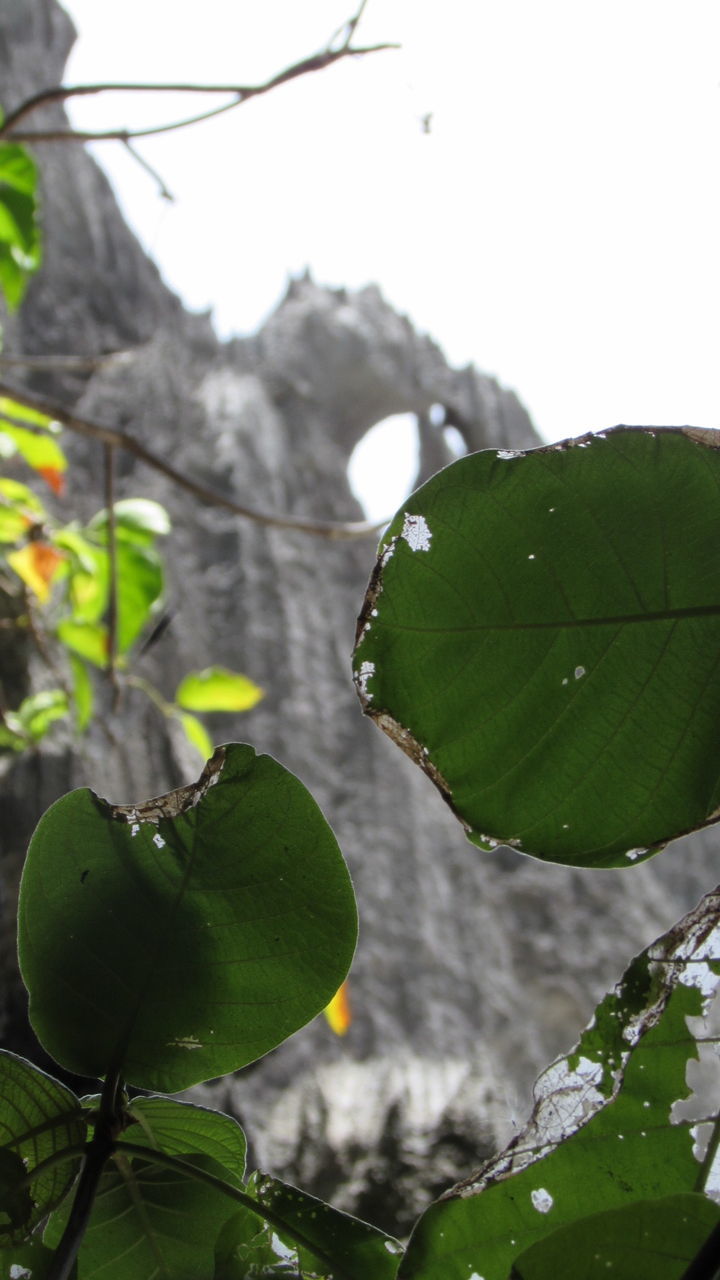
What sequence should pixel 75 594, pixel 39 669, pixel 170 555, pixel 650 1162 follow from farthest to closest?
1. pixel 170 555
2. pixel 39 669
3. pixel 75 594
4. pixel 650 1162

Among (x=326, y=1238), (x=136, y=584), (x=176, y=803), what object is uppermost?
(x=136, y=584)

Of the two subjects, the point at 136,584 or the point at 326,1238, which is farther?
the point at 136,584

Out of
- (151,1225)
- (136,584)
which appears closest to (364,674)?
(151,1225)

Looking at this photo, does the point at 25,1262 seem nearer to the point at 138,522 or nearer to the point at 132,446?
the point at 132,446

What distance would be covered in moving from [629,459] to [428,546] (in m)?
0.05

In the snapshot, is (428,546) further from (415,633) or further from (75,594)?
(75,594)

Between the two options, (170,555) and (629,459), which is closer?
(629,459)

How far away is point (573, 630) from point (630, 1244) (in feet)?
0.41

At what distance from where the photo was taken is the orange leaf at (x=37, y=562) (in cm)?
111

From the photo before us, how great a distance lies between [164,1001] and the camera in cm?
22

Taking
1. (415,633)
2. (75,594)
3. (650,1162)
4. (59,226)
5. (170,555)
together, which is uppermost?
(59,226)

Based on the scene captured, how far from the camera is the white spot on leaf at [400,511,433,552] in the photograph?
8.4 inches

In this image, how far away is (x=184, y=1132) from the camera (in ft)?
0.75

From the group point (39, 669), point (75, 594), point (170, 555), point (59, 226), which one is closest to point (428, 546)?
point (75, 594)
